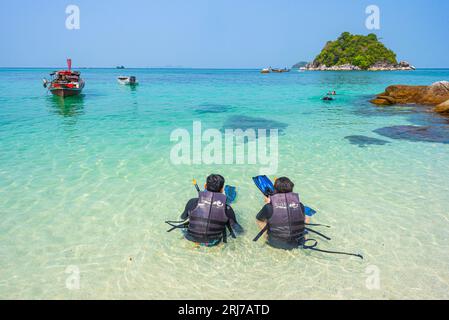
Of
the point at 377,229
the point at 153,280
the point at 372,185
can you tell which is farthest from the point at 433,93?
the point at 153,280

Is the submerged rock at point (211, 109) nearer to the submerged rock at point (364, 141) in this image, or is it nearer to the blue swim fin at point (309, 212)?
the submerged rock at point (364, 141)

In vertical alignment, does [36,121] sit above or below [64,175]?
above

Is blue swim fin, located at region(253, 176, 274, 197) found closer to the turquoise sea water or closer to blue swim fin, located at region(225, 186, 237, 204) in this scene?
the turquoise sea water

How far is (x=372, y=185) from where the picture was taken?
28.2 ft

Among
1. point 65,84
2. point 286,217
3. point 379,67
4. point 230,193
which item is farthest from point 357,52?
point 286,217

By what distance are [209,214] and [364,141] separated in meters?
10.9

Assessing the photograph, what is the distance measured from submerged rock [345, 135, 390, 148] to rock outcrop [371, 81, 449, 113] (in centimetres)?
1448

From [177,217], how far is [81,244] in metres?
2.05

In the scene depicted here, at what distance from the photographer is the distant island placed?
163m

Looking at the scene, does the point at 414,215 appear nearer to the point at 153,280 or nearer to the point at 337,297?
the point at 337,297

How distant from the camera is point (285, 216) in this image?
523 centimetres

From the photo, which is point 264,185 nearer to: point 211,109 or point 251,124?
point 251,124

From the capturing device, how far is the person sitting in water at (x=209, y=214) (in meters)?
5.27

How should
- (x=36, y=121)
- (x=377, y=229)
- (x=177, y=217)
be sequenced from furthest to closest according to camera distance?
(x=36, y=121) → (x=177, y=217) → (x=377, y=229)
